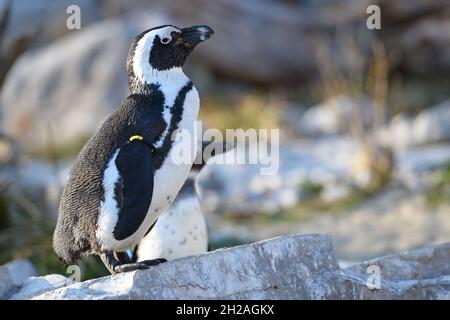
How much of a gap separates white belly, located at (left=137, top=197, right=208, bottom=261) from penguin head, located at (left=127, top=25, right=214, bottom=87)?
129cm

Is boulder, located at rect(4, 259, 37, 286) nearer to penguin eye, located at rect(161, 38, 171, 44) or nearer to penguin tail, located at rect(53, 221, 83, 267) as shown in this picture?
penguin tail, located at rect(53, 221, 83, 267)

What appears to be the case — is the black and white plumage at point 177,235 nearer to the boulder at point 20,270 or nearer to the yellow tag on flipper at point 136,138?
the boulder at point 20,270

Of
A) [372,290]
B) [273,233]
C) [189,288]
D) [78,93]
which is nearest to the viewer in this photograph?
[189,288]

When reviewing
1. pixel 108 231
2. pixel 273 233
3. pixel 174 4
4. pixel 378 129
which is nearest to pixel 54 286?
pixel 108 231

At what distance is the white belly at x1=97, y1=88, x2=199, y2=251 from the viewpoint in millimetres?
3609

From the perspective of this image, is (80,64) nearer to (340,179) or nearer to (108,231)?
(340,179)

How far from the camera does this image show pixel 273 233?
8.30m

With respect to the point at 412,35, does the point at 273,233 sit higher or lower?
lower

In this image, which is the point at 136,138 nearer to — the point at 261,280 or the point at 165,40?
the point at 165,40

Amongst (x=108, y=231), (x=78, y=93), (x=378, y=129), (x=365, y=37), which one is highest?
Result: (x=365, y=37)

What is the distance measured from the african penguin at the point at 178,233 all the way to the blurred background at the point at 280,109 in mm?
1293

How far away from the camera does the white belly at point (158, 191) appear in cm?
361

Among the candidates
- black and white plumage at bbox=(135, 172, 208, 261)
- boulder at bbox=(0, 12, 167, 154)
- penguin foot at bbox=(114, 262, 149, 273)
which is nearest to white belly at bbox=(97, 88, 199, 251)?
penguin foot at bbox=(114, 262, 149, 273)

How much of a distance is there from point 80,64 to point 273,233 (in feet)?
20.0
